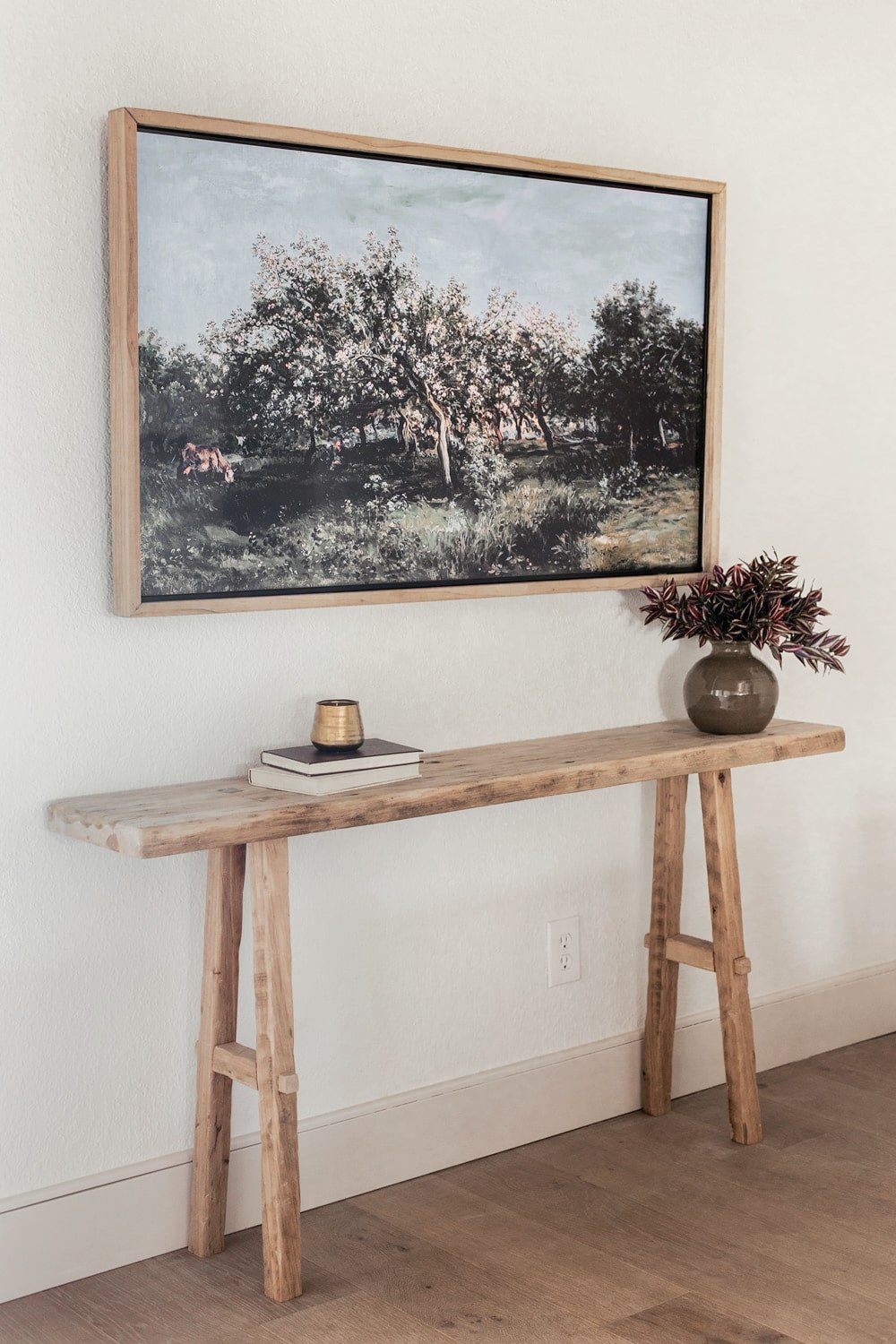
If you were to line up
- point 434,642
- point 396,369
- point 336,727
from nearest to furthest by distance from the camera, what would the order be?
1. point 336,727
2. point 396,369
3. point 434,642

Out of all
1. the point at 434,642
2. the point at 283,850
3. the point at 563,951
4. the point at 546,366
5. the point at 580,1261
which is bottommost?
the point at 580,1261

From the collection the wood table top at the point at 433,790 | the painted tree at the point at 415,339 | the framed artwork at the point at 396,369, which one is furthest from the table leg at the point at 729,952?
the painted tree at the point at 415,339

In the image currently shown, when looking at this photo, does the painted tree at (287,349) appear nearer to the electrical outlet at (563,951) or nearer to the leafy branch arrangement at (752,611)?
the leafy branch arrangement at (752,611)

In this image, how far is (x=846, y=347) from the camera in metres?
3.13

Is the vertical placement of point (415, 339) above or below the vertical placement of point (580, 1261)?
above

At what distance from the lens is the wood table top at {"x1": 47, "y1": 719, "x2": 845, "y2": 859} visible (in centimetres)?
197

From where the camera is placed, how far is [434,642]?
2.56 metres

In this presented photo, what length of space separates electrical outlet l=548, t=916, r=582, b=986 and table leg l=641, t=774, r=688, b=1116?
0.15 metres

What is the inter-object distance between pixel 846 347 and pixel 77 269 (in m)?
1.71

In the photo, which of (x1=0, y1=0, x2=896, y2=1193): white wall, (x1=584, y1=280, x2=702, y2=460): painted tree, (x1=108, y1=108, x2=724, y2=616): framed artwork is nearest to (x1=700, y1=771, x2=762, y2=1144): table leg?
(x1=0, y1=0, x2=896, y2=1193): white wall

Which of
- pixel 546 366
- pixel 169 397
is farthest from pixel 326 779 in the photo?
pixel 546 366

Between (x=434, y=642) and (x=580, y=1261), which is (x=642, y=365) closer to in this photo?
(x=434, y=642)

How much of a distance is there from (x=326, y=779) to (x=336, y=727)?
0.11m

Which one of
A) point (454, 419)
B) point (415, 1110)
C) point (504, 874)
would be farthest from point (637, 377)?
point (415, 1110)
